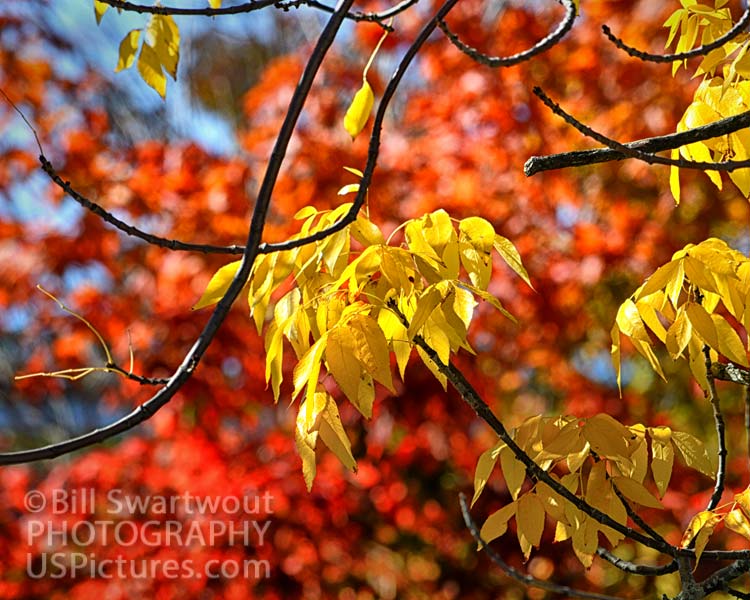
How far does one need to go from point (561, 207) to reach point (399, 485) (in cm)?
136

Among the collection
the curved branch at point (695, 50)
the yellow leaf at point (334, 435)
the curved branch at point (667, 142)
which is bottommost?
the yellow leaf at point (334, 435)

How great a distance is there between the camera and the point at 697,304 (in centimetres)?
111

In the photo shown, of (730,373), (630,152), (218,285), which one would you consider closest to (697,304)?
(730,373)

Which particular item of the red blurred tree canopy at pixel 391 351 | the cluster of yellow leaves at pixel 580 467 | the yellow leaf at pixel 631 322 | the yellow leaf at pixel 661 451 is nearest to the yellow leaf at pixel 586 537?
the cluster of yellow leaves at pixel 580 467

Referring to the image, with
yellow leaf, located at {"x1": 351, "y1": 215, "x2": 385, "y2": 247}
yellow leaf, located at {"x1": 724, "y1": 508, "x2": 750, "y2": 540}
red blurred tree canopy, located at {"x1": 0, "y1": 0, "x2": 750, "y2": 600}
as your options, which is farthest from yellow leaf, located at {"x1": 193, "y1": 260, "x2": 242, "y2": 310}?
red blurred tree canopy, located at {"x1": 0, "y1": 0, "x2": 750, "y2": 600}

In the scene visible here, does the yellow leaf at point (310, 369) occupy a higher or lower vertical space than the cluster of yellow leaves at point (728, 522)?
higher

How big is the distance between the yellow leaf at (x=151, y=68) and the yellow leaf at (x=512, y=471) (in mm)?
792

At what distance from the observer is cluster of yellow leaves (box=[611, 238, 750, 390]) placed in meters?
1.08

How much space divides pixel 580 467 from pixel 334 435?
1.05ft

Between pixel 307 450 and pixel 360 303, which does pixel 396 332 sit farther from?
pixel 307 450

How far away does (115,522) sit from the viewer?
3.38 m

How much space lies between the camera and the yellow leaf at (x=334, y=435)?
1004 millimetres

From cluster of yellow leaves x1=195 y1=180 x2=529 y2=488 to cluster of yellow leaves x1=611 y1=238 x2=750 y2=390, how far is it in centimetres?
17

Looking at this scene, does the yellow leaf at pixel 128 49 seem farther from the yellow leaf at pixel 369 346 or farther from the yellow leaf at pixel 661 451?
the yellow leaf at pixel 661 451
